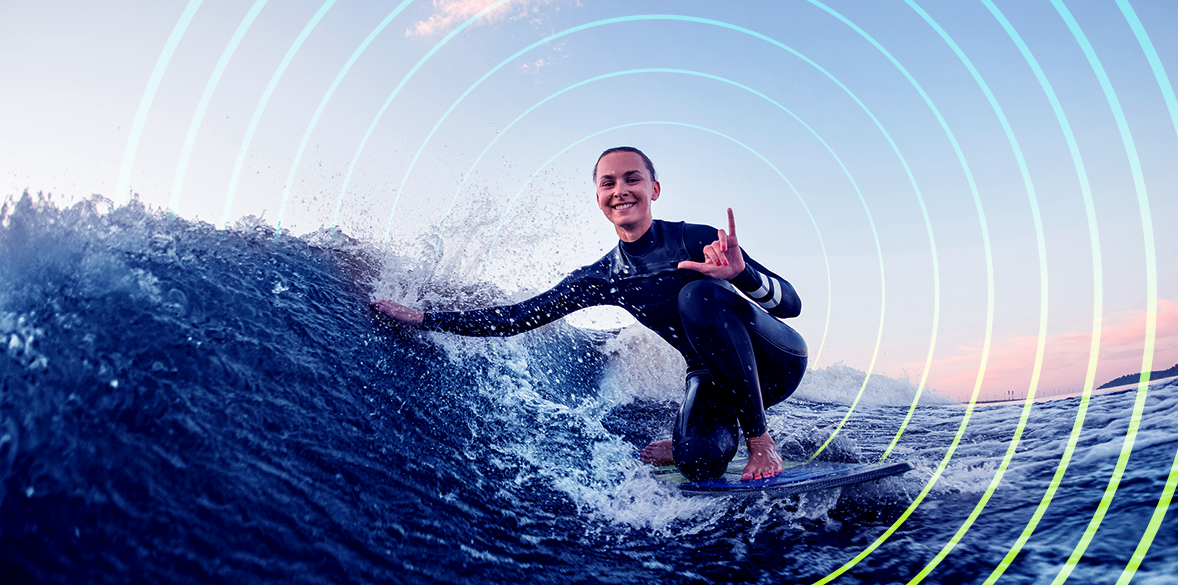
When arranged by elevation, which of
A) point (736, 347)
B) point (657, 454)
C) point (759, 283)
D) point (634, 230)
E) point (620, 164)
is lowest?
point (657, 454)

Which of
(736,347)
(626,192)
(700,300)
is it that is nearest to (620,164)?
(626,192)

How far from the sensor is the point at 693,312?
2.95 m

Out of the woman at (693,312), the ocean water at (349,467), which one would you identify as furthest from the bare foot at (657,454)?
the ocean water at (349,467)

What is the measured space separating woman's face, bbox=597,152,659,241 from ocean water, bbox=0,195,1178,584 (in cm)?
149

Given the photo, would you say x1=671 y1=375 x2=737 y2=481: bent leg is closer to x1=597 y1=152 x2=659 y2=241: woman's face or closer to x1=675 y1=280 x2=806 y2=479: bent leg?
x1=675 y1=280 x2=806 y2=479: bent leg

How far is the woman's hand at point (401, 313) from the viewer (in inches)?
138

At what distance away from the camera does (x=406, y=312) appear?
3553 millimetres

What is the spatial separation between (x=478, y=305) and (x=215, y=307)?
2.05 m

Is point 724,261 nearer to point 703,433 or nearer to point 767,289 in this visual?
point 767,289

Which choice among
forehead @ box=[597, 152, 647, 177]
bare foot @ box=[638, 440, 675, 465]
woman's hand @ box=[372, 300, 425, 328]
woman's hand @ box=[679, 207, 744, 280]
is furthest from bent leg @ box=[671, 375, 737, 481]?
woman's hand @ box=[372, 300, 425, 328]

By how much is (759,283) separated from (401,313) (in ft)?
7.70

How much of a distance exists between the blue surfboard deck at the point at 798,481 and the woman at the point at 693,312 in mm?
116

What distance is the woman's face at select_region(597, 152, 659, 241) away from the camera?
3.31 m

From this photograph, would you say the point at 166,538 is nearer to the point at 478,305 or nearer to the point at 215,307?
the point at 215,307
